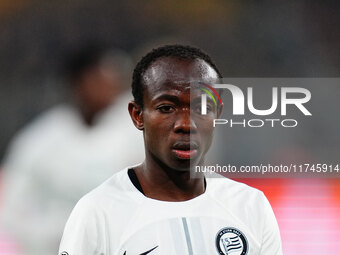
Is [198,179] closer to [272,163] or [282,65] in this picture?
[272,163]

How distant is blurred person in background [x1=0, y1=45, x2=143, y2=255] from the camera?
1561mm

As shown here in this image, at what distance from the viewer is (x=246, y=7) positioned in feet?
5.35

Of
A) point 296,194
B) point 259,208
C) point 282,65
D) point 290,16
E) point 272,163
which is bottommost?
point 259,208

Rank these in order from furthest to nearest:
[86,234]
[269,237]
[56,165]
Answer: [56,165] < [269,237] < [86,234]

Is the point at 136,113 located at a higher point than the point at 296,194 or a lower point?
higher

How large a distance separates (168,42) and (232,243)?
78 cm

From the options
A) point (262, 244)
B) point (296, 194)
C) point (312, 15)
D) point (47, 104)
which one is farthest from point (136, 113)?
point (312, 15)

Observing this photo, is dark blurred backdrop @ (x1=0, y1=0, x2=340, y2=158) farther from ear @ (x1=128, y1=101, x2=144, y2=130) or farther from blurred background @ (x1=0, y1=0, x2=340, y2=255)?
ear @ (x1=128, y1=101, x2=144, y2=130)

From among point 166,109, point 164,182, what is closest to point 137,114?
point 166,109

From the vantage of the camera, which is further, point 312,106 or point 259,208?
point 312,106

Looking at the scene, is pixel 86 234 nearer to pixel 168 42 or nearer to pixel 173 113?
pixel 173 113

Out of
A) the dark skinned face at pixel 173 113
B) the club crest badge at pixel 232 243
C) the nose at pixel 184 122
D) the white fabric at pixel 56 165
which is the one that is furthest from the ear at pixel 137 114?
the club crest badge at pixel 232 243

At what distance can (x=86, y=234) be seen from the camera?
121 centimetres

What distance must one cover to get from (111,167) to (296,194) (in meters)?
0.71
